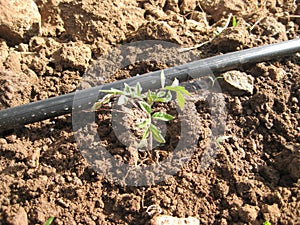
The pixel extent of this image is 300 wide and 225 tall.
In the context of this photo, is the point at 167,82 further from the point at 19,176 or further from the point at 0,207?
the point at 0,207

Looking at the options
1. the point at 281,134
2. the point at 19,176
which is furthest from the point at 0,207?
the point at 281,134

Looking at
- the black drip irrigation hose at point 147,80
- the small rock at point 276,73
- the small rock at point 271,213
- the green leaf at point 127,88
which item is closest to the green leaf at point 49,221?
the black drip irrigation hose at point 147,80

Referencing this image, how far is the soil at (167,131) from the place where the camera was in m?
1.85

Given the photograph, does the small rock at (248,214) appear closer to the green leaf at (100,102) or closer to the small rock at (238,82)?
the small rock at (238,82)

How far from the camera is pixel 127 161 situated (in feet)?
6.49

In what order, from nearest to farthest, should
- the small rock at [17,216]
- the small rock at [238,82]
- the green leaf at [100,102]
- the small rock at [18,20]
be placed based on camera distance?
the small rock at [17,216], the green leaf at [100,102], the small rock at [238,82], the small rock at [18,20]

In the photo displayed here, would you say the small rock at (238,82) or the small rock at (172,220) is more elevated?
the small rock at (238,82)

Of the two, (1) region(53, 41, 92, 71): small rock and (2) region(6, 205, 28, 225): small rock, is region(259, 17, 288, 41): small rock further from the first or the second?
(2) region(6, 205, 28, 225): small rock

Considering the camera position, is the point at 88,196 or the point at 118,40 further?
the point at 118,40

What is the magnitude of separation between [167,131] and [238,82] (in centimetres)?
54

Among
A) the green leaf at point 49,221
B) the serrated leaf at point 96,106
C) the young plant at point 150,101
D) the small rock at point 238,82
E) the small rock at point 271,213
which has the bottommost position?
the small rock at point 271,213

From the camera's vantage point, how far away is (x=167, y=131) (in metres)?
2.10

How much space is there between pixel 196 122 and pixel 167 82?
0.99 feet

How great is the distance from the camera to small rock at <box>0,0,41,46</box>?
94.7 inches
